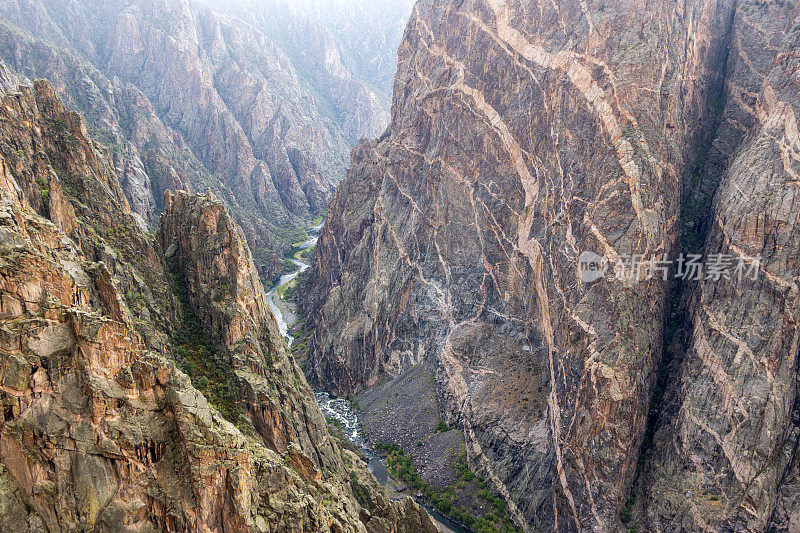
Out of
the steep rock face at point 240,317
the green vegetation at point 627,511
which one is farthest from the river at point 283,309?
the green vegetation at point 627,511

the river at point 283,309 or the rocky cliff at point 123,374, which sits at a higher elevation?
the river at point 283,309

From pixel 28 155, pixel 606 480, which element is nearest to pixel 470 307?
pixel 606 480

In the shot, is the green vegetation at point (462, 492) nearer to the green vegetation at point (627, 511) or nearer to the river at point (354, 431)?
the river at point (354, 431)

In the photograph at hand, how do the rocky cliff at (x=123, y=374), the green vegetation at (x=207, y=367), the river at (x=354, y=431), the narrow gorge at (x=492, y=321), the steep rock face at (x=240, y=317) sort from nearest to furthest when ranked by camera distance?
1. the rocky cliff at (x=123, y=374)
2. the narrow gorge at (x=492, y=321)
3. the green vegetation at (x=207, y=367)
4. the steep rock face at (x=240, y=317)
5. the river at (x=354, y=431)

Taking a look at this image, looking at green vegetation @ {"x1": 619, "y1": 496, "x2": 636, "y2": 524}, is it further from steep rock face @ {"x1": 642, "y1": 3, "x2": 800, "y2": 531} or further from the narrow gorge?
steep rock face @ {"x1": 642, "y1": 3, "x2": 800, "y2": 531}

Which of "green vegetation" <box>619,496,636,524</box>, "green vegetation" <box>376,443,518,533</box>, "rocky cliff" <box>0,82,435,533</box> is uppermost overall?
"rocky cliff" <box>0,82,435,533</box>

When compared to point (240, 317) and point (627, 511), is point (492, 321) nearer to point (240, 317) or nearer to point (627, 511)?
point (627, 511)

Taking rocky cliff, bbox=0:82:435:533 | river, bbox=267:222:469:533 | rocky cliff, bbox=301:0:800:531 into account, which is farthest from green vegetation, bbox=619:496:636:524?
rocky cliff, bbox=0:82:435:533
